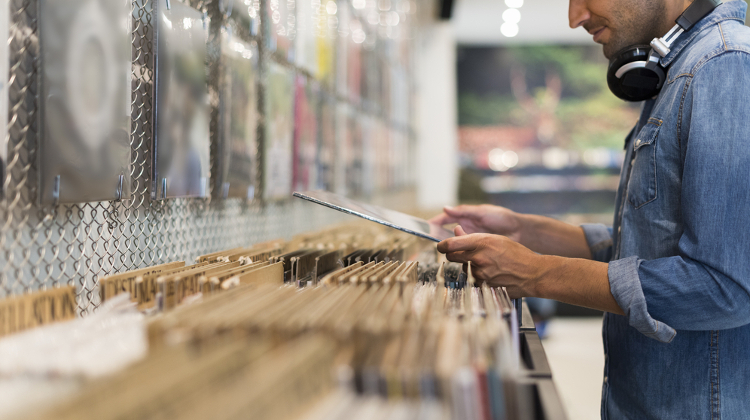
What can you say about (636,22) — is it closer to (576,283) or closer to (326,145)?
(576,283)

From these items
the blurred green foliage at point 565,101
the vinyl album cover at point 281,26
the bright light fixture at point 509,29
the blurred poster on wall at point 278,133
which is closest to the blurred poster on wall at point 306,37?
the vinyl album cover at point 281,26

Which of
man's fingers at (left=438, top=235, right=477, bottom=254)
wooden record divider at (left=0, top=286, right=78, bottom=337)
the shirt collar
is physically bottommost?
wooden record divider at (left=0, top=286, right=78, bottom=337)

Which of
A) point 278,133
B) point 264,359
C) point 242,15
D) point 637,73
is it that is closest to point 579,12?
point 637,73

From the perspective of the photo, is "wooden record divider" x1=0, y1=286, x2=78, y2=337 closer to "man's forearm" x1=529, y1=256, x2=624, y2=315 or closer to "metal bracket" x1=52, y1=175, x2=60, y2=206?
"metal bracket" x1=52, y1=175, x2=60, y2=206

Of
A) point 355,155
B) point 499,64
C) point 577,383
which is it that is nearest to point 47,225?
point 355,155

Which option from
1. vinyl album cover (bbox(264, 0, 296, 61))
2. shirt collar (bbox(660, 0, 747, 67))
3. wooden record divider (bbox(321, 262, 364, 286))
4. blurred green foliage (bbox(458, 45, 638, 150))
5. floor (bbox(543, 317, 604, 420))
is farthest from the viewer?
blurred green foliage (bbox(458, 45, 638, 150))

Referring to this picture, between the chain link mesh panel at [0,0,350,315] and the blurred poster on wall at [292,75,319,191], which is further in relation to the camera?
the blurred poster on wall at [292,75,319,191]

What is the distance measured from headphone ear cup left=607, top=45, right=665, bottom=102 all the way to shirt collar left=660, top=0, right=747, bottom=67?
0.05 meters

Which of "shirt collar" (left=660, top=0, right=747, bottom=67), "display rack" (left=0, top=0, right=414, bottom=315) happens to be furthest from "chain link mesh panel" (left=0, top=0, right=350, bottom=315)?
"shirt collar" (left=660, top=0, right=747, bottom=67)

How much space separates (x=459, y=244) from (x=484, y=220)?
0.55 meters

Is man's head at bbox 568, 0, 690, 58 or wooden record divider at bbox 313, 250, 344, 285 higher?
man's head at bbox 568, 0, 690, 58

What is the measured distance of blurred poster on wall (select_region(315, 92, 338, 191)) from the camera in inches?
99.1

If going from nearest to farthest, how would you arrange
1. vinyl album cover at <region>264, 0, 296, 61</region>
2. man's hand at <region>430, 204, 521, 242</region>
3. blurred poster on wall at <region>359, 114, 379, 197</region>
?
man's hand at <region>430, 204, 521, 242</region> → vinyl album cover at <region>264, 0, 296, 61</region> → blurred poster on wall at <region>359, 114, 379, 197</region>

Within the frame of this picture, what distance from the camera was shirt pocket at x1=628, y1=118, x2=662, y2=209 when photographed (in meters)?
1.18
